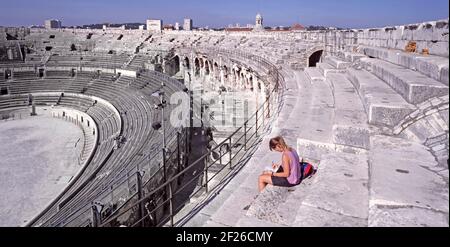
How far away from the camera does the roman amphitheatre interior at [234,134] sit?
3584mm

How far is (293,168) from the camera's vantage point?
13.6 feet

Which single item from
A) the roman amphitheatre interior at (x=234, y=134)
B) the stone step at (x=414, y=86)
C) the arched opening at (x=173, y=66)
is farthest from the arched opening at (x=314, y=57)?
the arched opening at (x=173, y=66)

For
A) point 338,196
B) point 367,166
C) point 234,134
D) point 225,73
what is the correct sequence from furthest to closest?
point 225,73
point 234,134
point 367,166
point 338,196

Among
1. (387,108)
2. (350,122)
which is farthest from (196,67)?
(387,108)

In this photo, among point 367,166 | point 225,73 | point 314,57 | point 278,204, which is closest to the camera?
point 278,204

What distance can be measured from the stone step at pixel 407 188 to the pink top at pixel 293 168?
31.6 inches

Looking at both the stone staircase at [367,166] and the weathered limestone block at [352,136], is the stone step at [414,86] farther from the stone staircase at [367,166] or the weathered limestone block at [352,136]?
the weathered limestone block at [352,136]

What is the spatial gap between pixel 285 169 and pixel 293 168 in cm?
9

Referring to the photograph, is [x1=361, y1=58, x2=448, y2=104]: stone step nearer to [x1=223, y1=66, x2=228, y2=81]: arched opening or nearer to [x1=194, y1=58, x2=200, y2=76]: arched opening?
[x1=223, y1=66, x2=228, y2=81]: arched opening

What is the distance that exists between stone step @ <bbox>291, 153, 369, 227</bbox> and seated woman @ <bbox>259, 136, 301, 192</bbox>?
285 mm

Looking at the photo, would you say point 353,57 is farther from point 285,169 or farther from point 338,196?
point 338,196
